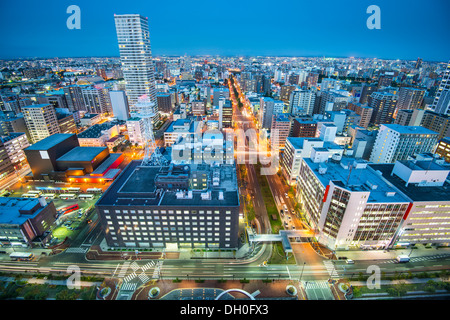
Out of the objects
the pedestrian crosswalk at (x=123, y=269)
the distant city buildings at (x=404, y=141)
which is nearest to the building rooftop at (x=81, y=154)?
the pedestrian crosswalk at (x=123, y=269)

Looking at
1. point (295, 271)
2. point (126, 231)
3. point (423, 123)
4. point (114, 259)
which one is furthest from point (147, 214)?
point (423, 123)

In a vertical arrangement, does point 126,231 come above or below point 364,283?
above

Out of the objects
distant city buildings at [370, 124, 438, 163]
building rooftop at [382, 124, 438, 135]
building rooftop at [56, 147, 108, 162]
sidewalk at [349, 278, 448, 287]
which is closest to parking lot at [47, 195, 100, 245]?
building rooftop at [56, 147, 108, 162]

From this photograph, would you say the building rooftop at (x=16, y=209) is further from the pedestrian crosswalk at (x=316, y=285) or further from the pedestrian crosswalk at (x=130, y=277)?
the pedestrian crosswalk at (x=316, y=285)

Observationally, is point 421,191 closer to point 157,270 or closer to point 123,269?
point 157,270

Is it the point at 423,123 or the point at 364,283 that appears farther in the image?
the point at 423,123
